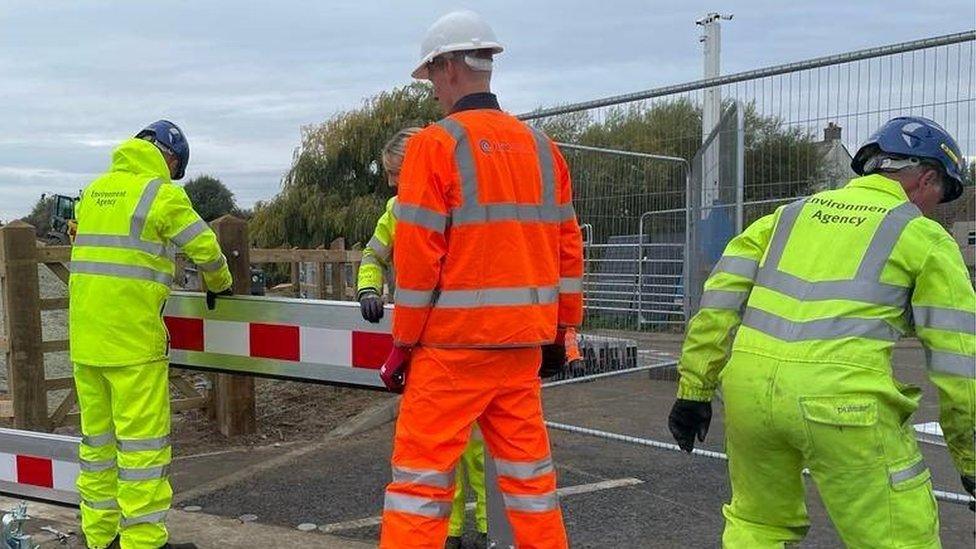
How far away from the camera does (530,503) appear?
287 centimetres

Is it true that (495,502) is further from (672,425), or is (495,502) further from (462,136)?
(462,136)

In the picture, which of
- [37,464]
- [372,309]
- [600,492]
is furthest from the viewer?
[600,492]

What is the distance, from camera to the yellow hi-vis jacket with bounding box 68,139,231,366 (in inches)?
149

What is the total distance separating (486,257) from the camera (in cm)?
279

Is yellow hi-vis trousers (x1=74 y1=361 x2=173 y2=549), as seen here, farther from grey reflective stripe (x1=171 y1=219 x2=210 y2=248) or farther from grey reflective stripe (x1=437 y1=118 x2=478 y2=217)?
grey reflective stripe (x1=437 y1=118 x2=478 y2=217)

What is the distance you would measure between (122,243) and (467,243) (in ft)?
6.16

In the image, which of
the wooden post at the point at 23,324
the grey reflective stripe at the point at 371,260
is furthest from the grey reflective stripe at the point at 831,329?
the wooden post at the point at 23,324

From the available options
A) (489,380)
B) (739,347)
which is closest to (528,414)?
(489,380)

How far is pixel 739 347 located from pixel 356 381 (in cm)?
157

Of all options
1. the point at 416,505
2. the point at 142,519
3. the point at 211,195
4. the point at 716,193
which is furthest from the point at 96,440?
the point at 211,195

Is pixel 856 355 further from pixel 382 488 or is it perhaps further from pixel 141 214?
pixel 382 488

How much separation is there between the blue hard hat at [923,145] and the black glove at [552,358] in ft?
4.15

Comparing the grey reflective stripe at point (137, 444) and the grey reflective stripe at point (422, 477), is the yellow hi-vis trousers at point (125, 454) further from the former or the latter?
the grey reflective stripe at point (422, 477)

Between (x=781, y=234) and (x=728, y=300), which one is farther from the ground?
(x=781, y=234)
